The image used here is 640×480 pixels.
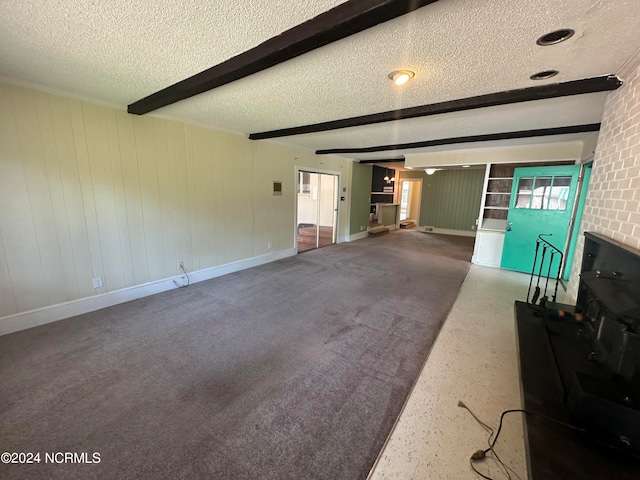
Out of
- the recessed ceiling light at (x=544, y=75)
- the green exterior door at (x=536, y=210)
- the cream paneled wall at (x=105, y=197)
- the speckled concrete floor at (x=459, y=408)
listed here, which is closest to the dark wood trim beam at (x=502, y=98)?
the recessed ceiling light at (x=544, y=75)

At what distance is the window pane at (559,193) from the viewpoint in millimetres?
4168

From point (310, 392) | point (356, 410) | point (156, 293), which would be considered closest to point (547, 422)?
point (356, 410)

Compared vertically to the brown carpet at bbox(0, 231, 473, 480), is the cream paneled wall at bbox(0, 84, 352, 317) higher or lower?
higher

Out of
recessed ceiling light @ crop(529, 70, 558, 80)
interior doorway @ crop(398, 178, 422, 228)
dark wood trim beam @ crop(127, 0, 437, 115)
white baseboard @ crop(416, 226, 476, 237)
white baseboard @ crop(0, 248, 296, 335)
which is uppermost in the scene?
recessed ceiling light @ crop(529, 70, 558, 80)

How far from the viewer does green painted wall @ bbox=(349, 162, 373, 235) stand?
7.51 metres

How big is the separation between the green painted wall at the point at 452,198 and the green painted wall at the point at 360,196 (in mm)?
2570

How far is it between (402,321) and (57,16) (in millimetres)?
3582

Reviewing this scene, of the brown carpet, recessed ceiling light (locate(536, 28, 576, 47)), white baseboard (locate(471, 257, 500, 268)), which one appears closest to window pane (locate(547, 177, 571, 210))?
white baseboard (locate(471, 257, 500, 268))

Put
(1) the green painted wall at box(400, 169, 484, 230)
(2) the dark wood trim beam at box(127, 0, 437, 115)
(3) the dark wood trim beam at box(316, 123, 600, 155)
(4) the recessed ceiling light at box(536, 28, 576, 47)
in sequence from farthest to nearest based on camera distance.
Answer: (1) the green painted wall at box(400, 169, 484, 230) < (3) the dark wood trim beam at box(316, 123, 600, 155) < (4) the recessed ceiling light at box(536, 28, 576, 47) < (2) the dark wood trim beam at box(127, 0, 437, 115)

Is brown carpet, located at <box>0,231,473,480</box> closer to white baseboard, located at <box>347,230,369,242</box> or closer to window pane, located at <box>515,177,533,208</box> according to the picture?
window pane, located at <box>515,177,533,208</box>

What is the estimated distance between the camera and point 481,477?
1.32 m

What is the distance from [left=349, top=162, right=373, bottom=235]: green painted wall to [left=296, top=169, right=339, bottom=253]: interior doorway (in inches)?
24.7

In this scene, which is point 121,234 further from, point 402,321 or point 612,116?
point 612,116

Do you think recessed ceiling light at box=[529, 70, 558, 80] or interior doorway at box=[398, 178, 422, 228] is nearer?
recessed ceiling light at box=[529, 70, 558, 80]
